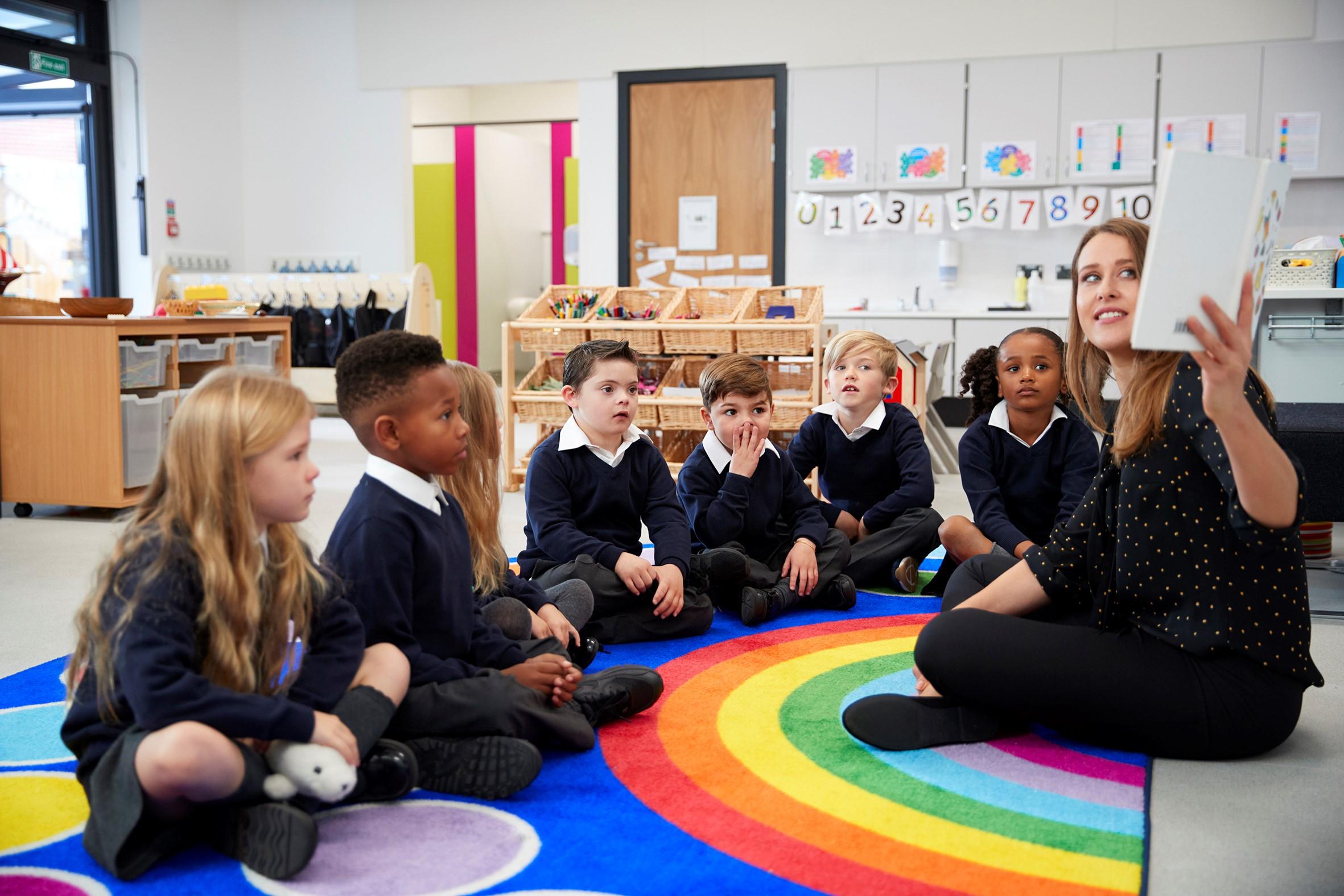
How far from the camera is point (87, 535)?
3.37m

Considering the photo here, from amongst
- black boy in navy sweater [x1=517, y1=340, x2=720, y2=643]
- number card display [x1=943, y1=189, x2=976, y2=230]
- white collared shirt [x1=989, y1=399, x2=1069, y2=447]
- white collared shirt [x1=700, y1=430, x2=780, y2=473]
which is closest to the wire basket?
number card display [x1=943, y1=189, x2=976, y2=230]

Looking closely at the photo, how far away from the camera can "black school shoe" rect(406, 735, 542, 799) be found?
1413 millimetres

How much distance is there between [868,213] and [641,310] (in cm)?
251

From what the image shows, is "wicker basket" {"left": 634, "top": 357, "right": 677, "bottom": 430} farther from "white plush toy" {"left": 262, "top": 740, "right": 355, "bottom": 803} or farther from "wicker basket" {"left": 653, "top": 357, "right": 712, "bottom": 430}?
"white plush toy" {"left": 262, "top": 740, "right": 355, "bottom": 803}

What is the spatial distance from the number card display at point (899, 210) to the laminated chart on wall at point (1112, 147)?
891 millimetres

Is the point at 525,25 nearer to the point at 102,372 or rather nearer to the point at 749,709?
the point at 102,372

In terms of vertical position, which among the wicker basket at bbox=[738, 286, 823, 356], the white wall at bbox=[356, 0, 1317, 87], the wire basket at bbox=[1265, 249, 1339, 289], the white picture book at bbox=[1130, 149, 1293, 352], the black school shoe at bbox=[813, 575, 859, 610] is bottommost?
the black school shoe at bbox=[813, 575, 859, 610]

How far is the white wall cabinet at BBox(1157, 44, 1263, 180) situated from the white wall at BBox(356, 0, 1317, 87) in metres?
0.09

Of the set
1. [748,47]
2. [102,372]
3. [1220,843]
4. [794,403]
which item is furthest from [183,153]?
[1220,843]

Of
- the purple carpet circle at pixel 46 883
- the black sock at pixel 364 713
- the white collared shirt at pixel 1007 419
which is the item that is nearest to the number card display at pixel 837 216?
the white collared shirt at pixel 1007 419

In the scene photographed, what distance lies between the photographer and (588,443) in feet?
7.62

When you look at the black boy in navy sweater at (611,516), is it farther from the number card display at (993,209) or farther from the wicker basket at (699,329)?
the number card display at (993,209)

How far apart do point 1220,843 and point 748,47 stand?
6.04m

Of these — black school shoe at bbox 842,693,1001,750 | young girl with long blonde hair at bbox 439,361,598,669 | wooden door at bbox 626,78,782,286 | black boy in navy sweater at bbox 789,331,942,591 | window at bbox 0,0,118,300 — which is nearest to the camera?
black school shoe at bbox 842,693,1001,750
